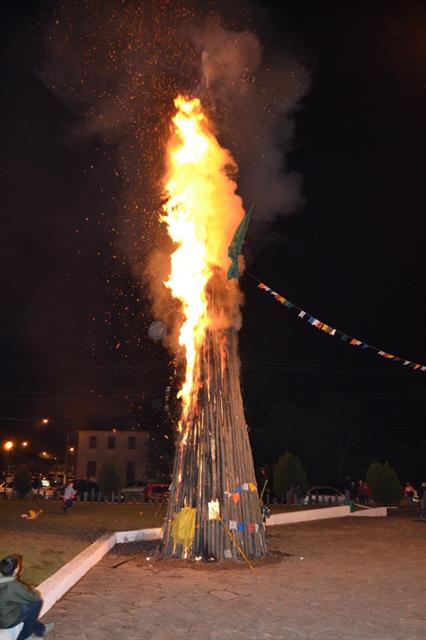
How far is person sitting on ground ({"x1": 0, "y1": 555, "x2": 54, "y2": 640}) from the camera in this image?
5.73m

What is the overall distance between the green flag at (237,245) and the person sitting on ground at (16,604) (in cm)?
682

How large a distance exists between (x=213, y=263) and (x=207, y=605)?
6.34 meters

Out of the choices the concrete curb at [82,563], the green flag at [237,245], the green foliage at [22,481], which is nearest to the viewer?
the concrete curb at [82,563]

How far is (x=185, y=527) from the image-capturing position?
10.0 metres

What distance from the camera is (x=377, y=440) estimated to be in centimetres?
4856

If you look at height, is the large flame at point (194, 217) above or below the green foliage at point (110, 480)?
above

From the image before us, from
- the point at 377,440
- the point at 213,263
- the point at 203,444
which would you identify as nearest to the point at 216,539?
the point at 203,444

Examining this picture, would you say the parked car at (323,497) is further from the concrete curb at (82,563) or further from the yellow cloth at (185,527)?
the yellow cloth at (185,527)

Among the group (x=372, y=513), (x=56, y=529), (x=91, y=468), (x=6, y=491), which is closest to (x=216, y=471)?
(x=56, y=529)

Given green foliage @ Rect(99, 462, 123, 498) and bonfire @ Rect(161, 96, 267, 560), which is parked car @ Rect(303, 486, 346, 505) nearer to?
green foliage @ Rect(99, 462, 123, 498)

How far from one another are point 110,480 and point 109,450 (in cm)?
3457

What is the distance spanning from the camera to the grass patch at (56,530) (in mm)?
10125

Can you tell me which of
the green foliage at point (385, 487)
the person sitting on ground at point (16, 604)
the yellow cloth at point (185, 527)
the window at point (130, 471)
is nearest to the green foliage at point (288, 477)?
the green foliage at point (385, 487)

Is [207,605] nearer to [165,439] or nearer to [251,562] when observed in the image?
[251,562]
